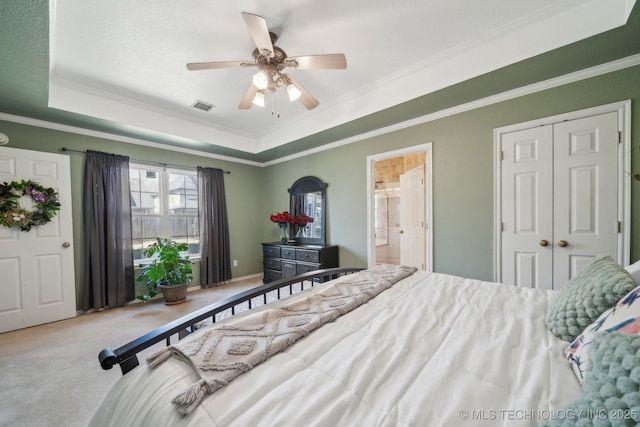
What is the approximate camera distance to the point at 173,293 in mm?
3396

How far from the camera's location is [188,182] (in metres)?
4.16

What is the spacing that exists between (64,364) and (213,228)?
250 centimetres

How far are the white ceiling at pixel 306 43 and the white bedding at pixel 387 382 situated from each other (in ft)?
6.93

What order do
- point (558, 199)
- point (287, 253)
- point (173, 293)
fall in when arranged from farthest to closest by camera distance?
point (287, 253), point (173, 293), point (558, 199)

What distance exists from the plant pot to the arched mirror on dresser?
1.36 m

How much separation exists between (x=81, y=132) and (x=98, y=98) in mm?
742

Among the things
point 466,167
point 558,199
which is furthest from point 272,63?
point 558,199

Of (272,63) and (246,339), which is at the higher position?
(272,63)

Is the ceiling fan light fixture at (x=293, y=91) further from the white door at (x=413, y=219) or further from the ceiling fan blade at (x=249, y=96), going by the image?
the white door at (x=413, y=219)

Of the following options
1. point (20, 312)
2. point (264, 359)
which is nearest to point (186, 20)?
point (264, 359)

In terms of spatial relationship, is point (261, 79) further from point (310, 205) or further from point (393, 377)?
point (310, 205)

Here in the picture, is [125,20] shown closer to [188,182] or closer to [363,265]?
[188,182]

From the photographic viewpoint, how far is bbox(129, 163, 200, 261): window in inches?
143

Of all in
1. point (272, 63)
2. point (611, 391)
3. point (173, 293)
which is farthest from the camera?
point (173, 293)
